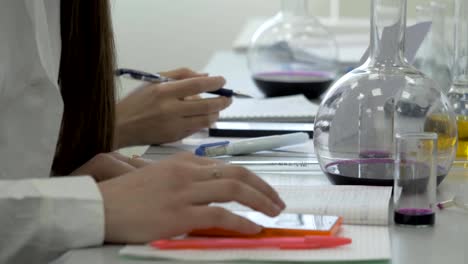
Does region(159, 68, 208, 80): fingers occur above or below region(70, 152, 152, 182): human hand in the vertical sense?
above

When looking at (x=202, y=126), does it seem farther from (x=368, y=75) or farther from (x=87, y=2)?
(x=368, y=75)

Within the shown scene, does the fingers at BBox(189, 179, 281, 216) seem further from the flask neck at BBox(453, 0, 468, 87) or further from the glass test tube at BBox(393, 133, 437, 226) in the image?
the flask neck at BBox(453, 0, 468, 87)

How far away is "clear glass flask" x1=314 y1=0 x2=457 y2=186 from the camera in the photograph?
1067mm

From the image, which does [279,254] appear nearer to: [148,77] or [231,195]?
[231,195]

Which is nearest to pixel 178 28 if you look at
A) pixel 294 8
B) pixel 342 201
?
pixel 294 8

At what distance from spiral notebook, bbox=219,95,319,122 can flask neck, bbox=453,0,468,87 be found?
12.2 inches

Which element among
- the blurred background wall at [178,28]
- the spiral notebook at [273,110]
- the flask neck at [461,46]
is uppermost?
the flask neck at [461,46]

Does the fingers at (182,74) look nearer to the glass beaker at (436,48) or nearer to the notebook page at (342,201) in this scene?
the glass beaker at (436,48)

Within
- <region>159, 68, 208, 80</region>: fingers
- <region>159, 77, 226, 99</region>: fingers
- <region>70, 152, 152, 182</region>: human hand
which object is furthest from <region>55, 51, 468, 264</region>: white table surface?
<region>159, 68, 208, 80</region>: fingers

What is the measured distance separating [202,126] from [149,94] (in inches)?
4.4

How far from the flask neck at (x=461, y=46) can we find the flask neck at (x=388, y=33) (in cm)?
28

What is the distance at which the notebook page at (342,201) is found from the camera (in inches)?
36.7

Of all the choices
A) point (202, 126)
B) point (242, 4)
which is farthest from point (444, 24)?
point (242, 4)

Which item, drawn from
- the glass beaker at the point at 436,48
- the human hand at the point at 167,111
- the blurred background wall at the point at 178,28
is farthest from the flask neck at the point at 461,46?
the blurred background wall at the point at 178,28
